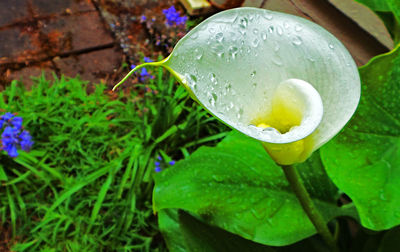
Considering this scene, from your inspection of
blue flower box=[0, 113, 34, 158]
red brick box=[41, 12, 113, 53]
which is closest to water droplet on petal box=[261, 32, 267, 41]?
blue flower box=[0, 113, 34, 158]

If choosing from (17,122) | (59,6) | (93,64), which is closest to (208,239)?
(17,122)

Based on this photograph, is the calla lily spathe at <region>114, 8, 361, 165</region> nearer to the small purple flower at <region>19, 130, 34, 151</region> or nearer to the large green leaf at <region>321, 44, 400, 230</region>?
the large green leaf at <region>321, 44, 400, 230</region>

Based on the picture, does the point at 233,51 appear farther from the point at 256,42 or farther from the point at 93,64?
the point at 93,64

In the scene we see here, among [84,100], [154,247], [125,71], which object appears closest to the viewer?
[154,247]

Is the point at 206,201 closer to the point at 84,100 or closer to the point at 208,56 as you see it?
the point at 208,56

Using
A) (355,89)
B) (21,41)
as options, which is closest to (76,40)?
(21,41)
